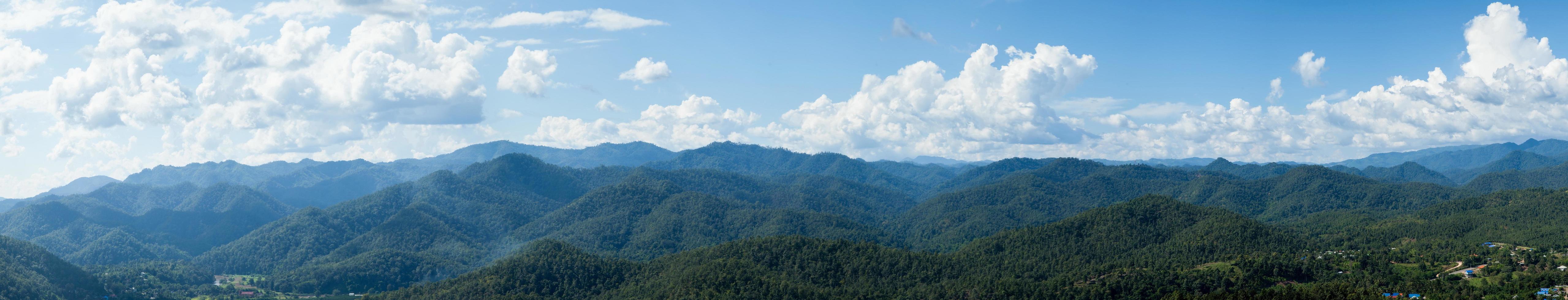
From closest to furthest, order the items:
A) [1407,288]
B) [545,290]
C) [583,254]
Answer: [1407,288]
[545,290]
[583,254]

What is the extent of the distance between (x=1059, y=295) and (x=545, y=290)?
96811 mm

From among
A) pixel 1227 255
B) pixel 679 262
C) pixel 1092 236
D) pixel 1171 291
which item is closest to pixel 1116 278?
pixel 1171 291

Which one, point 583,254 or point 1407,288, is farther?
point 583,254

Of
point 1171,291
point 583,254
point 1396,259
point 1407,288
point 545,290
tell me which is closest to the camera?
point 1407,288

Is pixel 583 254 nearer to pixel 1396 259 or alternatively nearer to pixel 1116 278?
pixel 1116 278

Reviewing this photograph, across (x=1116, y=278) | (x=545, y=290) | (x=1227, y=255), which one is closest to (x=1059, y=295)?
(x=1116, y=278)

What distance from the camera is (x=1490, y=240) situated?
175 metres

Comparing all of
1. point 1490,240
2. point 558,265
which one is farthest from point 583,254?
point 1490,240

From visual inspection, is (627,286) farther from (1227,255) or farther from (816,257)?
(1227,255)

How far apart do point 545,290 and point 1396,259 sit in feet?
526

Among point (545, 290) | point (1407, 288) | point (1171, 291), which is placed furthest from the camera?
point (545, 290)

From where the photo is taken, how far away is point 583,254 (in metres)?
189

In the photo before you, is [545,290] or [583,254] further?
[583,254]

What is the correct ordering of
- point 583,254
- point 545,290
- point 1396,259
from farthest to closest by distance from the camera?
point 583,254 → point 545,290 → point 1396,259
